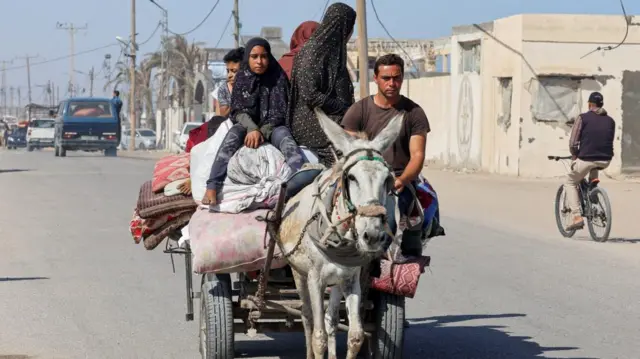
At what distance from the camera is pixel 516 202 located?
915 inches

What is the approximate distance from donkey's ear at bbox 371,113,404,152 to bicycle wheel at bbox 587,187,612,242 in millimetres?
9807

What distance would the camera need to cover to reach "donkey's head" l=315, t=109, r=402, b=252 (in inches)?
232

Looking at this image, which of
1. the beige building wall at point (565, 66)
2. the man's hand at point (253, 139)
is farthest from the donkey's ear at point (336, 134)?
the beige building wall at point (565, 66)

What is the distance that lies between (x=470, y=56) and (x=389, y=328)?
28.6 metres

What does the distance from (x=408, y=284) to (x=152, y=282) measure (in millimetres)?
5272

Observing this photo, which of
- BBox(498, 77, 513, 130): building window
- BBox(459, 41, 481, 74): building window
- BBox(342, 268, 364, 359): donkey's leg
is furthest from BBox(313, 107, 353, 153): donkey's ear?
BBox(459, 41, 481, 74): building window

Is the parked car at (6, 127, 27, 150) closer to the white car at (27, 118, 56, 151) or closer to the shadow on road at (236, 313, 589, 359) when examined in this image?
the white car at (27, 118, 56, 151)

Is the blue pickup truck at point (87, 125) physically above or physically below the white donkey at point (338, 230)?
below

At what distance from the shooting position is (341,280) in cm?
665

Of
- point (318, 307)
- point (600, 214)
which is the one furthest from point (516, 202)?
point (318, 307)

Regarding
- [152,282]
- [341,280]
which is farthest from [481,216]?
[341,280]

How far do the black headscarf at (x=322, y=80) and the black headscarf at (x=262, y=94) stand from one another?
8 centimetres

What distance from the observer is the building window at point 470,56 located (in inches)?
1367

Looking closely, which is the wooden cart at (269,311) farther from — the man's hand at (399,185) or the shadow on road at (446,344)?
the shadow on road at (446,344)
